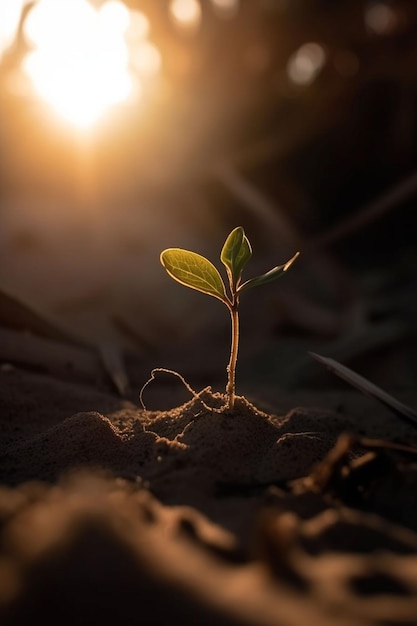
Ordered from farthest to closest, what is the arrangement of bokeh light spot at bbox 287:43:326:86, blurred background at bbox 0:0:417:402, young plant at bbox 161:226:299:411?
1. bokeh light spot at bbox 287:43:326:86
2. blurred background at bbox 0:0:417:402
3. young plant at bbox 161:226:299:411

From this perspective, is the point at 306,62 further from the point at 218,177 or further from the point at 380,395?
the point at 380,395

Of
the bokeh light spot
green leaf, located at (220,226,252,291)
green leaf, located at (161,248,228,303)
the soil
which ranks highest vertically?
the bokeh light spot

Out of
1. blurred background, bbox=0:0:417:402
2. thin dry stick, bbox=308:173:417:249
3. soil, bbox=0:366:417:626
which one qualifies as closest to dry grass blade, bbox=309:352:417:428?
soil, bbox=0:366:417:626

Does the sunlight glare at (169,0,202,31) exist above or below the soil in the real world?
above

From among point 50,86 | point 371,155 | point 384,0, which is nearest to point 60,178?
point 50,86

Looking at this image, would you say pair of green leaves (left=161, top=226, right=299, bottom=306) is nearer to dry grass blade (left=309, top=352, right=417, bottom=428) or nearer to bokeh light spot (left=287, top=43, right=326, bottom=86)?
dry grass blade (left=309, top=352, right=417, bottom=428)

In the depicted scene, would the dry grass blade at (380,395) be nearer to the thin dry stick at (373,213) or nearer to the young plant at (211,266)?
the young plant at (211,266)

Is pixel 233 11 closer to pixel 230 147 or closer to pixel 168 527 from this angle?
pixel 230 147

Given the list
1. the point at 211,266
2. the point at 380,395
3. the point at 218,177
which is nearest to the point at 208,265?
the point at 211,266
